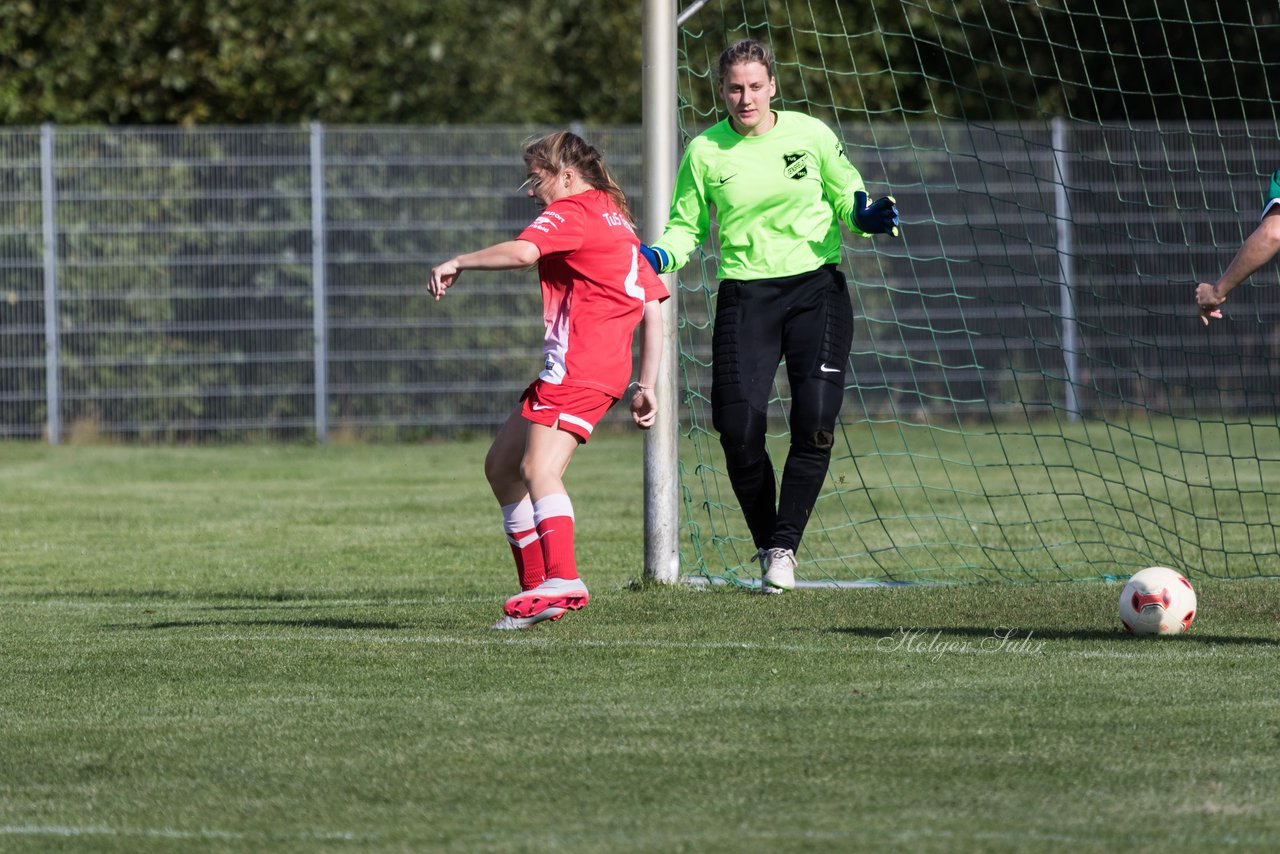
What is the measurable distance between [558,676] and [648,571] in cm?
236

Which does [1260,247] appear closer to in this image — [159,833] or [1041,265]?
[159,833]

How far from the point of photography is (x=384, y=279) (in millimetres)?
16609

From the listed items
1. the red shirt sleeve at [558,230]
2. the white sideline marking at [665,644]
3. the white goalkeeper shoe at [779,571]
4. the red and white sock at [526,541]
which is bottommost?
the white sideline marking at [665,644]

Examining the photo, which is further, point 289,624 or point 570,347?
point 289,624

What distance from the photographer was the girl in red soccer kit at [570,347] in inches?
251

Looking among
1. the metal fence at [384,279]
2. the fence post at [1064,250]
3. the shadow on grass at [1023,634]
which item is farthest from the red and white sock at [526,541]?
the fence post at [1064,250]

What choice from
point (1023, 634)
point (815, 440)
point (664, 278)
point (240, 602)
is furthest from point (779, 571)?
point (240, 602)

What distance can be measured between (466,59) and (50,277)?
4601 mm

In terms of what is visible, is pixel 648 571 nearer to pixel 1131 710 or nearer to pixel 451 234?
pixel 1131 710

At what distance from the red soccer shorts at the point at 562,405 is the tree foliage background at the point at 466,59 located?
10.1 m

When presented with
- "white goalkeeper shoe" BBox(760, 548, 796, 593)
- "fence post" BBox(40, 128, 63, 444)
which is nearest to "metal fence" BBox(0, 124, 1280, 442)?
"fence post" BBox(40, 128, 63, 444)

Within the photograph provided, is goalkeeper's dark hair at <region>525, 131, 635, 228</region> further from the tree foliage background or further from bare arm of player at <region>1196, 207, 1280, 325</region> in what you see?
the tree foliage background

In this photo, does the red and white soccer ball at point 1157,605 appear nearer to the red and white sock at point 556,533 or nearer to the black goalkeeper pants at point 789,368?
the black goalkeeper pants at point 789,368

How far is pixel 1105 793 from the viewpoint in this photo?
404 cm
